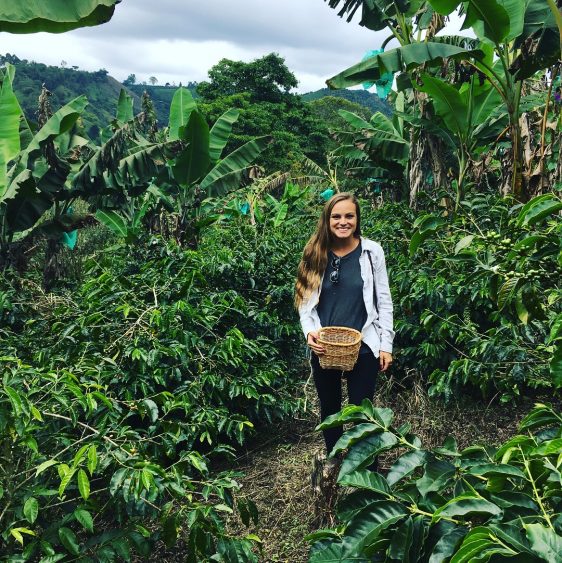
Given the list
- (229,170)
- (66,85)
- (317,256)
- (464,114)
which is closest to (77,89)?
(66,85)

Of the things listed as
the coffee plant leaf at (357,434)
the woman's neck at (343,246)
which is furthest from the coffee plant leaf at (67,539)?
the woman's neck at (343,246)

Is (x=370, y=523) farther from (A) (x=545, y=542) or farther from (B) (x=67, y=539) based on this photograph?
(B) (x=67, y=539)

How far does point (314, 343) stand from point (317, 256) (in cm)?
46

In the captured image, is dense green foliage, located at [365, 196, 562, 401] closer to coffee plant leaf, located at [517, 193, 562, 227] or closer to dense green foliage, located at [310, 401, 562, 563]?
coffee plant leaf, located at [517, 193, 562, 227]

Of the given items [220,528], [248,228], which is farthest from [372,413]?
[248,228]

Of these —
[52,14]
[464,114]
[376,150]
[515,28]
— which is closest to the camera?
[52,14]

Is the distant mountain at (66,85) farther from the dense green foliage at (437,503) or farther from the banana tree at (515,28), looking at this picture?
the dense green foliage at (437,503)

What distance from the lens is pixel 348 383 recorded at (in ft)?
9.86

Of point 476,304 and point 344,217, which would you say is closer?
point 344,217

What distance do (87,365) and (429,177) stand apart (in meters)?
5.76

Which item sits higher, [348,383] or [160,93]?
[160,93]

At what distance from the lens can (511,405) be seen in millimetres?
4039

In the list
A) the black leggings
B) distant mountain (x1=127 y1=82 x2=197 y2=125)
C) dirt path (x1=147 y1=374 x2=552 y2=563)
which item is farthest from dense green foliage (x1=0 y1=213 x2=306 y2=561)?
distant mountain (x1=127 y1=82 x2=197 y2=125)

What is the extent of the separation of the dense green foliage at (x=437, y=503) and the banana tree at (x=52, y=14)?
8.98 feet
